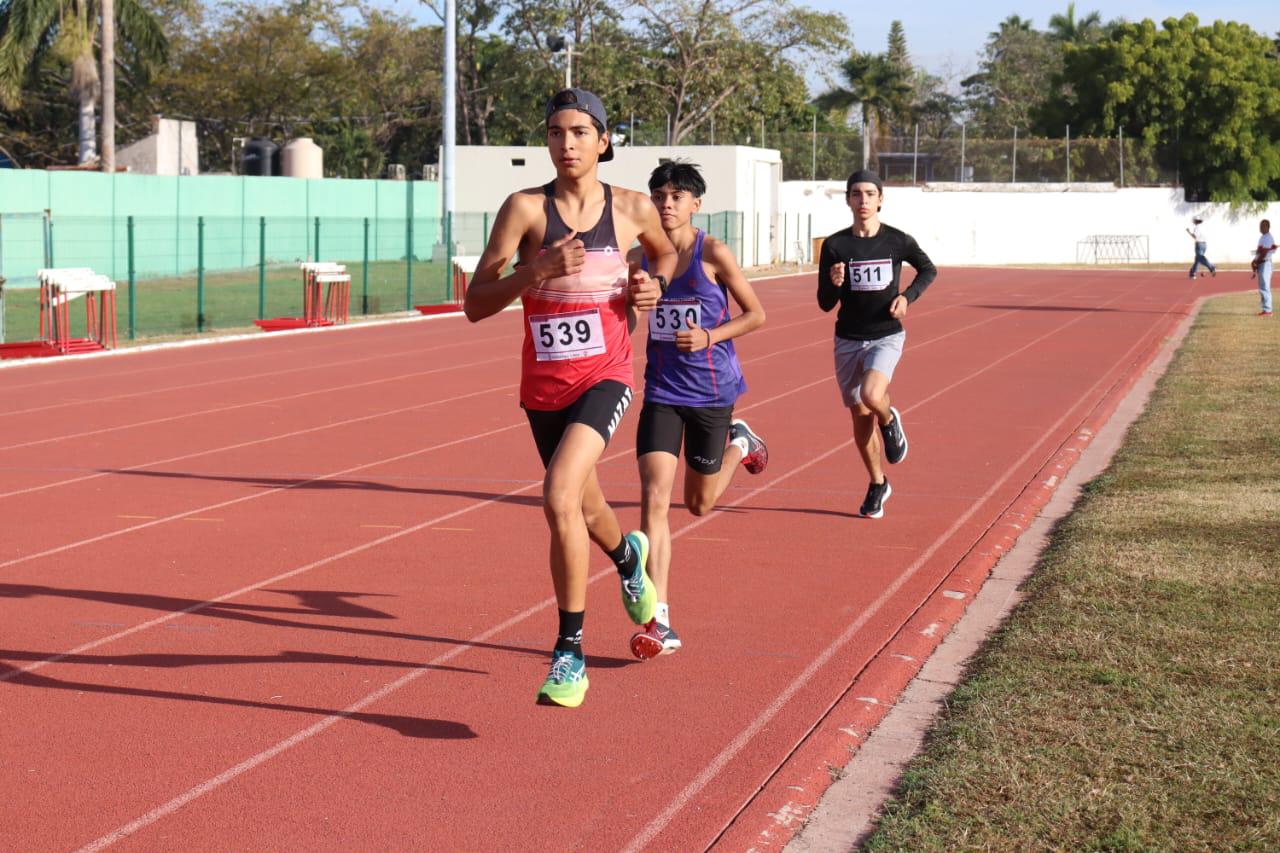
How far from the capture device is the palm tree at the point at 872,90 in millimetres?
86562

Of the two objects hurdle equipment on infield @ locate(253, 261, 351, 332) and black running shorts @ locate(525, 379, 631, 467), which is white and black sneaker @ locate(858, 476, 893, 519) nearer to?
black running shorts @ locate(525, 379, 631, 467)

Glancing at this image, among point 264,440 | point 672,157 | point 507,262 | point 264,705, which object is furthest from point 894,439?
point 672,157

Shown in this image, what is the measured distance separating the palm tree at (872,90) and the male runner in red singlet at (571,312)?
82422 millimetres

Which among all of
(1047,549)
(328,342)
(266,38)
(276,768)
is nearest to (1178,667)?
(1047,549)

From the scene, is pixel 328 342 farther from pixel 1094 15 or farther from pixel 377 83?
pixel 1094 15

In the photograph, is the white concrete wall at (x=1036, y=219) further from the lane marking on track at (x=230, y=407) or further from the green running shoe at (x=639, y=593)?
the green running shoe at (x=639, y=593)

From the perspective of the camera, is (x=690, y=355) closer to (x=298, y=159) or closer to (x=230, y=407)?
(x=230, y=407)

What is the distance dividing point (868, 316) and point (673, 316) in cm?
294

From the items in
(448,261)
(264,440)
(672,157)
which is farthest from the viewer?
(672,157)

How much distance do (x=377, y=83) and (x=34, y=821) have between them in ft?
210

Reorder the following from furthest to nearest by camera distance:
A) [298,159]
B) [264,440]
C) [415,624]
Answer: [298,159] < [264,440] < [415,624]

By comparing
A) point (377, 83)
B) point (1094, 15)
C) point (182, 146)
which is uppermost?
point (1094, 15)

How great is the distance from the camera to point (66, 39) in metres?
45.9

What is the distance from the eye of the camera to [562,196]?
5730 mm
